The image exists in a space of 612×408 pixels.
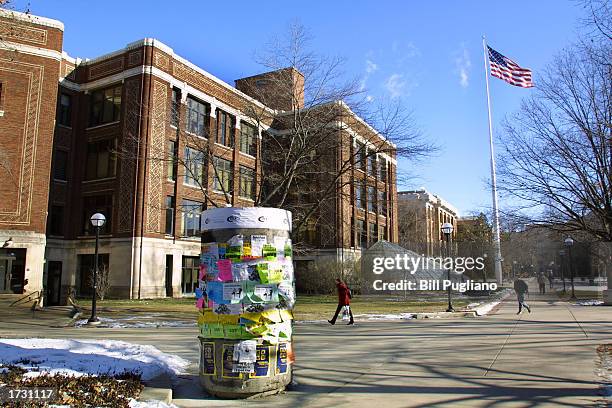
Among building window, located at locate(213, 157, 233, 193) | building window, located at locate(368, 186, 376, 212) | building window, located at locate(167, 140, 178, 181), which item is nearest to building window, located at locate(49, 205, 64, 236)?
building window, located at locate(167, 140, 178, 181)

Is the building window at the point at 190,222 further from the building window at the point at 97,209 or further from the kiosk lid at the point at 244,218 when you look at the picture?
the kiosk lid at the point at 244,218

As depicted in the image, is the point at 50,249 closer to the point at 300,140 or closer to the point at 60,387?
the point at 300,140

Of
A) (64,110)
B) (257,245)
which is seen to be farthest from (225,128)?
(257,245)

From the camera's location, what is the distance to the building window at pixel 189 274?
1459 inches

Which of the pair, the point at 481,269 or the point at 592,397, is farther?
the point at 481,269

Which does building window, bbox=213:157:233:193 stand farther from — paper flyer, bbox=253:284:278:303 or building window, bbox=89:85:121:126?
paper flyer, bbox=253:284:278:303

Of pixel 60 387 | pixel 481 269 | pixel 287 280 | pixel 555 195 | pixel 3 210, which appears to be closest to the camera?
pixel 60 387

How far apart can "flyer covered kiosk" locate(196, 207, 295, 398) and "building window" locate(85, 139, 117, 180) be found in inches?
1189

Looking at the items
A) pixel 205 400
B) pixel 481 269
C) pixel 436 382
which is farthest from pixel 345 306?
pixel 481 269

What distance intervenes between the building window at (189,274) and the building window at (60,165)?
1009cm

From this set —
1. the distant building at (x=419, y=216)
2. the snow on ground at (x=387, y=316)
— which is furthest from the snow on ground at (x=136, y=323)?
the distant building at (x=419, y=216)

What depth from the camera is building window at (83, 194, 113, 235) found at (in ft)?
113

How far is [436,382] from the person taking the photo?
7.77m

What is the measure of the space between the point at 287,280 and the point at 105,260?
29478 mm
